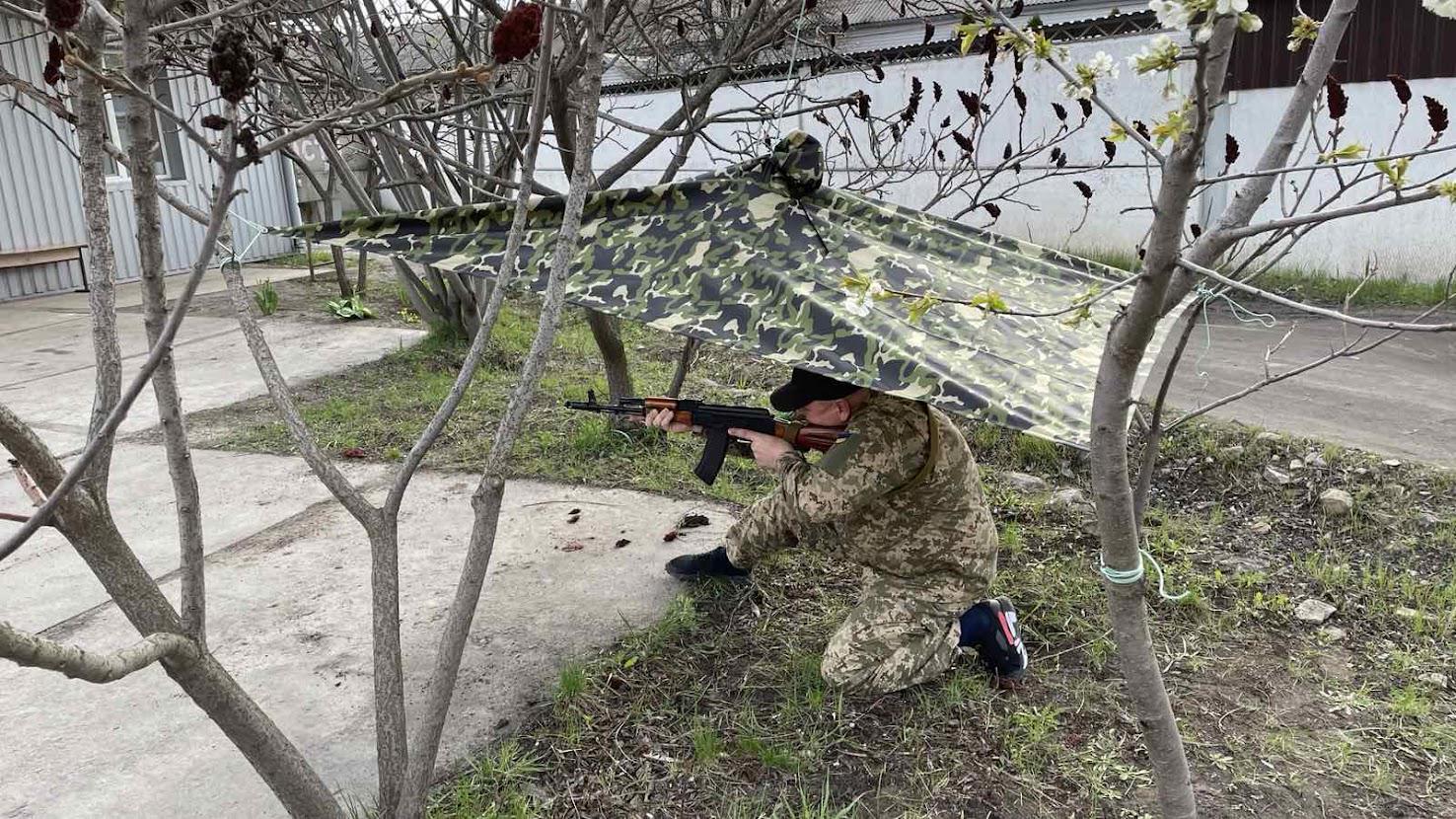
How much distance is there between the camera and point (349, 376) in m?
6.60

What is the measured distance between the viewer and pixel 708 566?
3555 millimetres

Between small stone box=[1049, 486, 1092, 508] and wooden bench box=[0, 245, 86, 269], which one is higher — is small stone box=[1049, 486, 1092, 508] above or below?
below

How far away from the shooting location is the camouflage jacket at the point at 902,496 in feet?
9.29

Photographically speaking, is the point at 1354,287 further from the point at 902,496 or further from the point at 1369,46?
the point at 902,496

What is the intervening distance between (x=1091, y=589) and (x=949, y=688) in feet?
2.95

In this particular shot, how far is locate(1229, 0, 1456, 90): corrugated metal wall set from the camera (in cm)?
786

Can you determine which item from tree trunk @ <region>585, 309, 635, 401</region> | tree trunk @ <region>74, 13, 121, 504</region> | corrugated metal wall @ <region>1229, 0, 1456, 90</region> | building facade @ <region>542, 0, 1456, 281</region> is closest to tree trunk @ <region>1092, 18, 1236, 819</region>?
tree trunk @ <region>74, 13, 121, 504</region>

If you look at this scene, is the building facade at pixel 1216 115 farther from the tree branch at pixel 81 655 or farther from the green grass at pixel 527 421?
the tree branch at pixel 81 655

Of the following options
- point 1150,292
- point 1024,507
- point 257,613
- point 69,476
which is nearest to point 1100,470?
point 1150,292

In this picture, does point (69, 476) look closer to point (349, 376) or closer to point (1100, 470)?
point (1100, 470)

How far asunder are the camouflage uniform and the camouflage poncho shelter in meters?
0.32

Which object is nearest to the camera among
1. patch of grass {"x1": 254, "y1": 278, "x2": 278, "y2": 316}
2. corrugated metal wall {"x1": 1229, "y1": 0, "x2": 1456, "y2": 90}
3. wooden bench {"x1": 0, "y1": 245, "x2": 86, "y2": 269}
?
corrugated metal wall {"x1": 1229, "y1": 0, "x2": 1456, "y2": 90}

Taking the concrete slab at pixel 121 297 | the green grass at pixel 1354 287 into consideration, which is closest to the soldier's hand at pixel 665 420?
the green grass at pixel 1354 287

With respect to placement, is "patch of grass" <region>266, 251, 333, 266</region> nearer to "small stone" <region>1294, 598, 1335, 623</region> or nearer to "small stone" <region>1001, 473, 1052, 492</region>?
"small stone" <region>1001, 473, 1052, 492</region>
